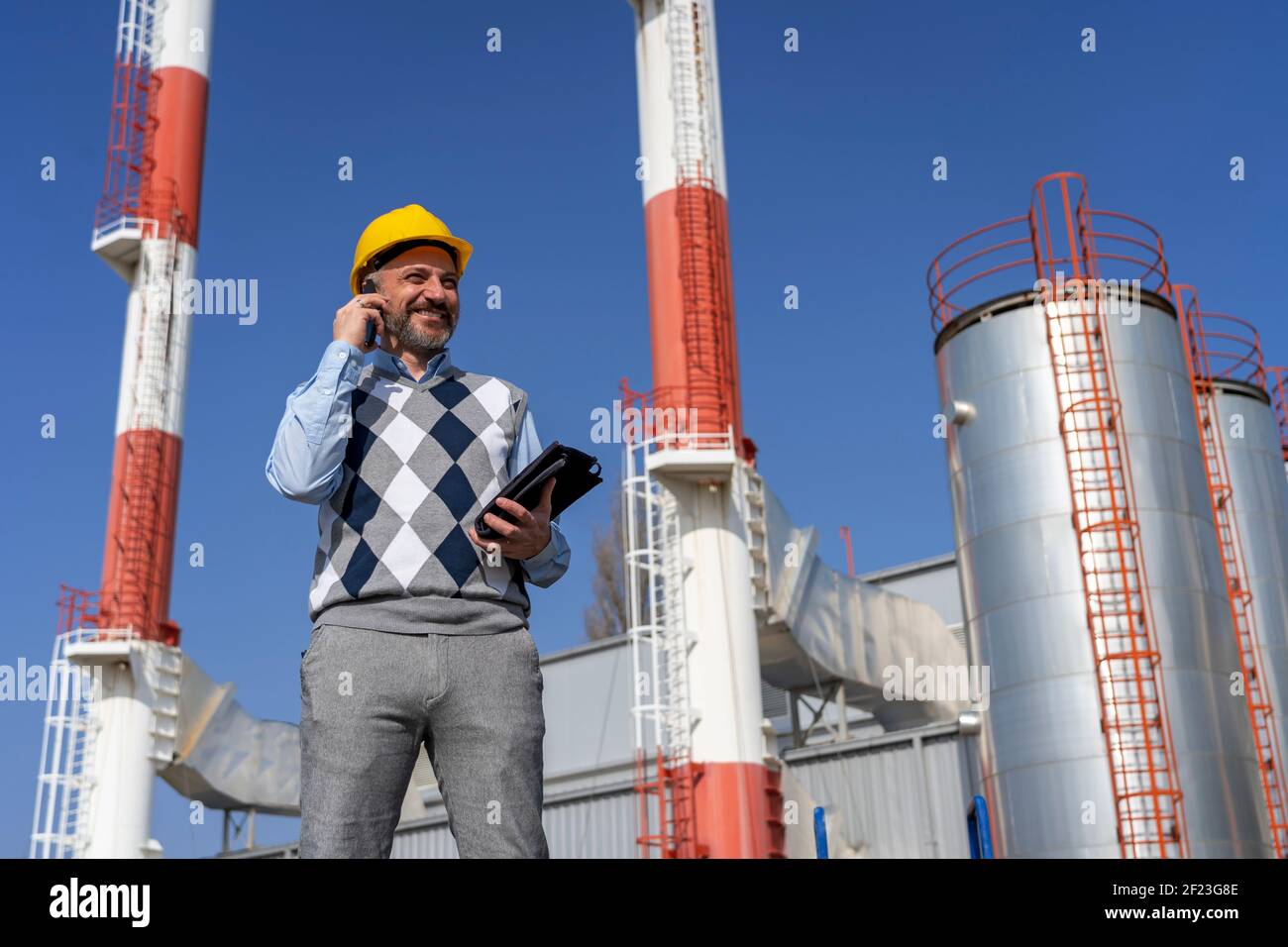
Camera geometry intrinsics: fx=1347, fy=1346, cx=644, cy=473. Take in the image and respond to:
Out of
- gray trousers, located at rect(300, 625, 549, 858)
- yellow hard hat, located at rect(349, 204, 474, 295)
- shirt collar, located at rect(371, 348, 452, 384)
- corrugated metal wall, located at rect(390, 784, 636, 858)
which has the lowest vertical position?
gray trousers, located at rect(300, 625, 549, 858)

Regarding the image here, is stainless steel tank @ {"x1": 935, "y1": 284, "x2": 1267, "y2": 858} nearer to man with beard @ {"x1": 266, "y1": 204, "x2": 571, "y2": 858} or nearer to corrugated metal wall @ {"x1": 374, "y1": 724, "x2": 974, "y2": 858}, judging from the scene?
corrugated metal wall @ {"x1": 374, "y1": 724, "x2": 974, "y2": 858}

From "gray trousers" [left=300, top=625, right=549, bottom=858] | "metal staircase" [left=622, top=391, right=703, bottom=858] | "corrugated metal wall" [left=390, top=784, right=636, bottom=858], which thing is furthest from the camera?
"corrugated metal wall" [left=390, top=784, right=636, bottom=858]

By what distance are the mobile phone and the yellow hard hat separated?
25 mm

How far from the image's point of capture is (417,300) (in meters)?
3.92

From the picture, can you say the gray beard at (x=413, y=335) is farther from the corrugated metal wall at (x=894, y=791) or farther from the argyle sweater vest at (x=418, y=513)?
the corrugated metal wall at (x=894, y=791)

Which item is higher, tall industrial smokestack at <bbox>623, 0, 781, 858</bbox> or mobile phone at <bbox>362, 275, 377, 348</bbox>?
tall industrial smokestack at <bbox>623, 0, 781, 858</bbox>

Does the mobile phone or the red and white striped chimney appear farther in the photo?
the red and white striped chimney

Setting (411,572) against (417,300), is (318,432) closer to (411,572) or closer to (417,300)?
(411,572)

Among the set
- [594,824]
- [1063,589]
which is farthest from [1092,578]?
[594,824]

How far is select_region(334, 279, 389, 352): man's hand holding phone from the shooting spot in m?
3.79

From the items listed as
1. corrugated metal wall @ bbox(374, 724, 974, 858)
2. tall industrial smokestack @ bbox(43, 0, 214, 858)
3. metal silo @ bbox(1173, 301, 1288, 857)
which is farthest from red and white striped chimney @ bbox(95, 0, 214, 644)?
metal silo @ bbox(1173, 301, 1288, 857)
